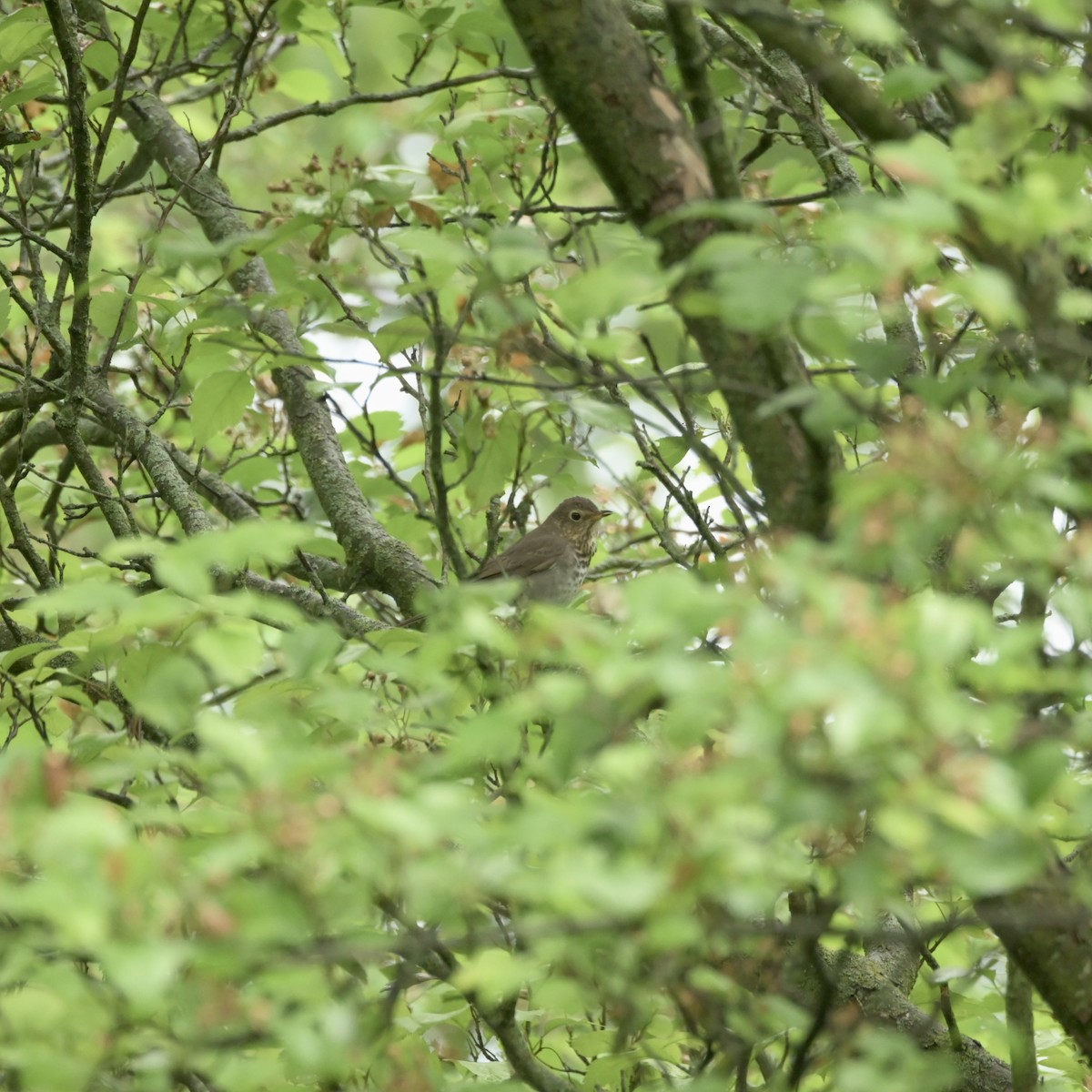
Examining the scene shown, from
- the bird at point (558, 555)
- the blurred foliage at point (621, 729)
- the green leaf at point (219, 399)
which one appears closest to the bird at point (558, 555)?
the bird at point (558, 555)

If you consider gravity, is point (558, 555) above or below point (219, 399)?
above

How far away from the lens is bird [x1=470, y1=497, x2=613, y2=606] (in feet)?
26.6

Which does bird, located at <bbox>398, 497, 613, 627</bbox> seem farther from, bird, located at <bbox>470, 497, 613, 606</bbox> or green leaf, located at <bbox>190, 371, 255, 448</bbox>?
green leaf, located at <bbox>190, 371, 255, 448</bbox>

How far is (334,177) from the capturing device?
4.25m

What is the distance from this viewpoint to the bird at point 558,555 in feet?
26.6

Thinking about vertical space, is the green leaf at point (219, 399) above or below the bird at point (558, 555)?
below

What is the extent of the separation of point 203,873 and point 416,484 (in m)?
5.30

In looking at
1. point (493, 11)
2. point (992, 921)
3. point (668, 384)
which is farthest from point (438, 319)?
point (493, 11)

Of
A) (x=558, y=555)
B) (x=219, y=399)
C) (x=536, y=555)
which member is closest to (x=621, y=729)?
(x=219, y=399)

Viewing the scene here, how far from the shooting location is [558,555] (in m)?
8.23

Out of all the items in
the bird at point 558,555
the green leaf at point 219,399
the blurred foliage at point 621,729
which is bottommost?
the blurred foliage at point 621,729

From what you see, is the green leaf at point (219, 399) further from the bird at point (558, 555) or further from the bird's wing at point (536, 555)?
the bird's wing at point (536, 555)

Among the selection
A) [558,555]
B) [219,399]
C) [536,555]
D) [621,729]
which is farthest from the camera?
[536,555]

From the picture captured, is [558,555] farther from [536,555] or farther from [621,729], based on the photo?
[621,729]
